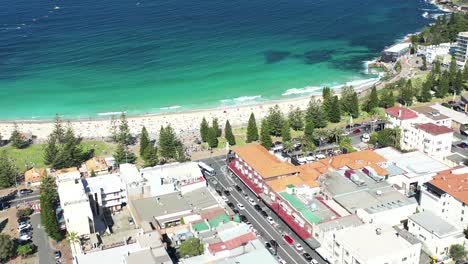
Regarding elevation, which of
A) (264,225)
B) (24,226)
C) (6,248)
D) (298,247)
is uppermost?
(6,248)

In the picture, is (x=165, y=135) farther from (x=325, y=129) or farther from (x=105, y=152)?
(x=325, y=129)

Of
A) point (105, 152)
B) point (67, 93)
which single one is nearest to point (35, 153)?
point (105, 152)

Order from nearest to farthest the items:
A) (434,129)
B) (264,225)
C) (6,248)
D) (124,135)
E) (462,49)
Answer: (6,248) < (264,225) < (434,129) < (124,135) < (462,49)

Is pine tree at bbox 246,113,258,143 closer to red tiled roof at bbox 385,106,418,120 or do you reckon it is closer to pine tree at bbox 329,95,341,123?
pine tree at bbox 329,95,341,123

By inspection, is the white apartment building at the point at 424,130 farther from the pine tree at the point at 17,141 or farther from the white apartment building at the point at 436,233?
the pine tree at the point at 17,141

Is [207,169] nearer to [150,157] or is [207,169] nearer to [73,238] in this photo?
[150,157]

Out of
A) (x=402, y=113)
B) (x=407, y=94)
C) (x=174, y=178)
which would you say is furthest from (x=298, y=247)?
(x=407, y=94)

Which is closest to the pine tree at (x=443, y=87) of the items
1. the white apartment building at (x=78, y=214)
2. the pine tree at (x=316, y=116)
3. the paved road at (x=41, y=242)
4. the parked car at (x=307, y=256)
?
the pine tree at (x=316, y=116)
